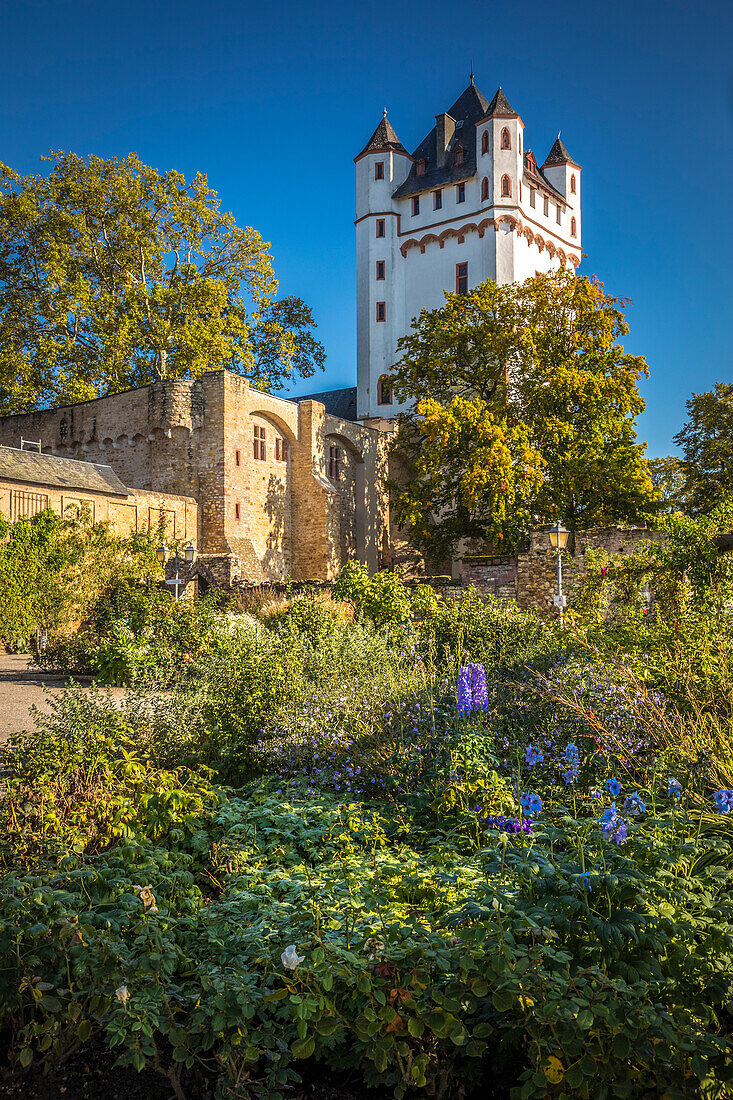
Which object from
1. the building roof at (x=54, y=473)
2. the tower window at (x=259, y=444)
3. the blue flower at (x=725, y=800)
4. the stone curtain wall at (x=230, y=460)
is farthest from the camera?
the tower window at (x=259, y=444)

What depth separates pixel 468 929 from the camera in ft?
8.13

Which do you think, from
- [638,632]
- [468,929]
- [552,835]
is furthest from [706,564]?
[468,929]

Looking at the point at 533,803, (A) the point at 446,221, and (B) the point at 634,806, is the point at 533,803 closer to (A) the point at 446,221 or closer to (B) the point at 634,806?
(B) the point at 634,806

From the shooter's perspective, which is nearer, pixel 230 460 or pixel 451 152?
pixel 230 460

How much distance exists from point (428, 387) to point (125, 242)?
37.8 ft

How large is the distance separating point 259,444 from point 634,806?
83.8 feet

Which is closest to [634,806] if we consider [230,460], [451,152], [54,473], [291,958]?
[291,958]

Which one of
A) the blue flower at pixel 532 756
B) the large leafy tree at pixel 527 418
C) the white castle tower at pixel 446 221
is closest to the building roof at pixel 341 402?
the white castle tower at pixel 446 221

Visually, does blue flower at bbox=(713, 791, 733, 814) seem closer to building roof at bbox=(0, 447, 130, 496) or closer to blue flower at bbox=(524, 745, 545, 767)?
blue flower at bbox=(524, 745, 545, 767)

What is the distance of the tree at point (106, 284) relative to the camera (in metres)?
26.6

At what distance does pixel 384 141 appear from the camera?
36.4 m

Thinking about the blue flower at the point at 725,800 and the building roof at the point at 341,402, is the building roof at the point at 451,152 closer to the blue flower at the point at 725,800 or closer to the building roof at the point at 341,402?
the building roof at the point at 341,402

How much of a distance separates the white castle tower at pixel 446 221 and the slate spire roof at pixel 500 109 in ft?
0.14

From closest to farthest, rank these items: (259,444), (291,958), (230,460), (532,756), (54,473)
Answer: (291,958), (532,756), (54,473), (230,460), (259,444)
